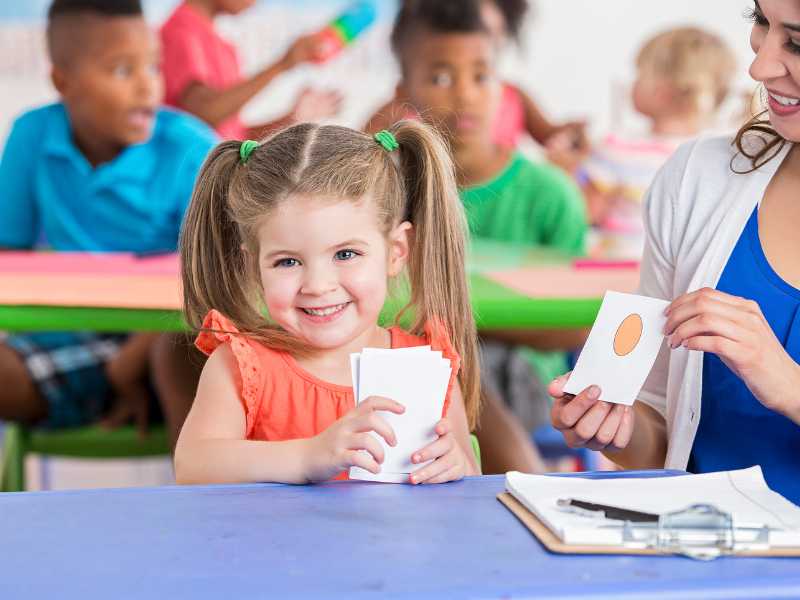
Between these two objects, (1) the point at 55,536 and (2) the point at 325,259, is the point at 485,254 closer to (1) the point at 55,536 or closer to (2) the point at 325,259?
(2) the point at 325,259

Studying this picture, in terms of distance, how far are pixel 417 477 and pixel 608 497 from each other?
0.72ft

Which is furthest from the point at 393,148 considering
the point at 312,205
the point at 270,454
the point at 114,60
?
the point at 114,60

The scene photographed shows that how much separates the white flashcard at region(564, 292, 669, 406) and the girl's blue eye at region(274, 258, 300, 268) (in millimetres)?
386

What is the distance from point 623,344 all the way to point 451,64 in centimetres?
284

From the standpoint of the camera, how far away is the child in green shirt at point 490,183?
2.81 metres

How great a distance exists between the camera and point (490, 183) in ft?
12.1

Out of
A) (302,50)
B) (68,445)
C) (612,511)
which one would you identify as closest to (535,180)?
(302,50)

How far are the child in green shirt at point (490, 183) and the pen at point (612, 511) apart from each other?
1537 millimetres

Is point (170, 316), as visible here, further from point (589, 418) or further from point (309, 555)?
point (309, 555)

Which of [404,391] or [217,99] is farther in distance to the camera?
[217,99]

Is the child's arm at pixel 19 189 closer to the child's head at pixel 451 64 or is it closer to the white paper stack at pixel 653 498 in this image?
the child's head at pixel 451 64

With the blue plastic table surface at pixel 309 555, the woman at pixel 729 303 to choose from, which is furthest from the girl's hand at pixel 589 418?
the blue plastic table surface at pixel 309 555

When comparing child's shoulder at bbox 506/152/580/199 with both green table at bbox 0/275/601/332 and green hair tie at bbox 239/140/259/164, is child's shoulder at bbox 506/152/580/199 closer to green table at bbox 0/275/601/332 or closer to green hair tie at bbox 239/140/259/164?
green table at bbox 0/275/601/332

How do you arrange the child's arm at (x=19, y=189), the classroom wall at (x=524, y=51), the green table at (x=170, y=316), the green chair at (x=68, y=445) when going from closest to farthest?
1. the green table at (x=170, y=316)
2. the green chair at (x=68, y=445)
3. the child's arm at (x=19, y=189)
4. the classroom wall at (x=524, y=51)
